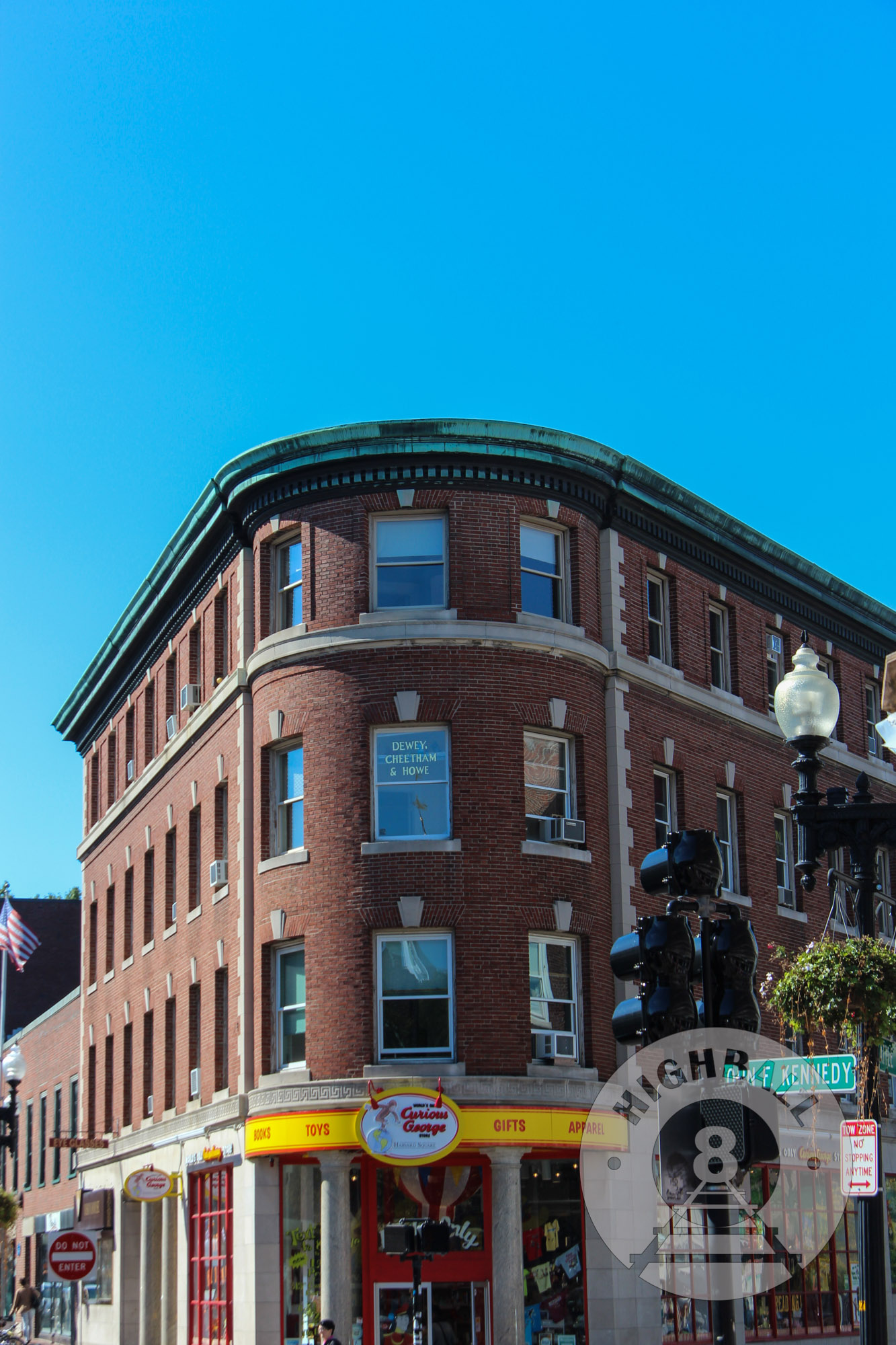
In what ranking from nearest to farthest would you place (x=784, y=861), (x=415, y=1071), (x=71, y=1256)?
(x=71, y=1256) → (x=415, y=1071) → (x=784, y=861)

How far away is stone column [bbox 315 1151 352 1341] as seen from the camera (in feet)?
79.4

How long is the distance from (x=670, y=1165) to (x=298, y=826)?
747 inches

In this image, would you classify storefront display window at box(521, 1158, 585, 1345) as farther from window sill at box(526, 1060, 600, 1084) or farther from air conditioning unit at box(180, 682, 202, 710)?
air conditioning unit at box(180, 682, 202, 710)

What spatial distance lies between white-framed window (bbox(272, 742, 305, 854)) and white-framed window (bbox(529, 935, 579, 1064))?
4.48m

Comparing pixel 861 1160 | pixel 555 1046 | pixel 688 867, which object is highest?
pixel 688 867

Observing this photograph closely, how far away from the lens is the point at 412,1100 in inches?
964

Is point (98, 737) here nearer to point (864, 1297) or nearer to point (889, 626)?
point (889, 626)

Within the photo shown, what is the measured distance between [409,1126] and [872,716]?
18.9m

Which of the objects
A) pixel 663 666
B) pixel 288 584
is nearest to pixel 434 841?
pixel 288 584

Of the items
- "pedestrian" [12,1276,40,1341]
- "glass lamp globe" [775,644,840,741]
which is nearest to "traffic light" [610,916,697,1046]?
"glass lamp globe" [775,644,840,741]

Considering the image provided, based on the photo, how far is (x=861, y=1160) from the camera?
10828 mm

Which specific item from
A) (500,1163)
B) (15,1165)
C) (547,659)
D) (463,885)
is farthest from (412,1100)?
(15,1165)

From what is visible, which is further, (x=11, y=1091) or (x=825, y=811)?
(x=11, y=1091)
